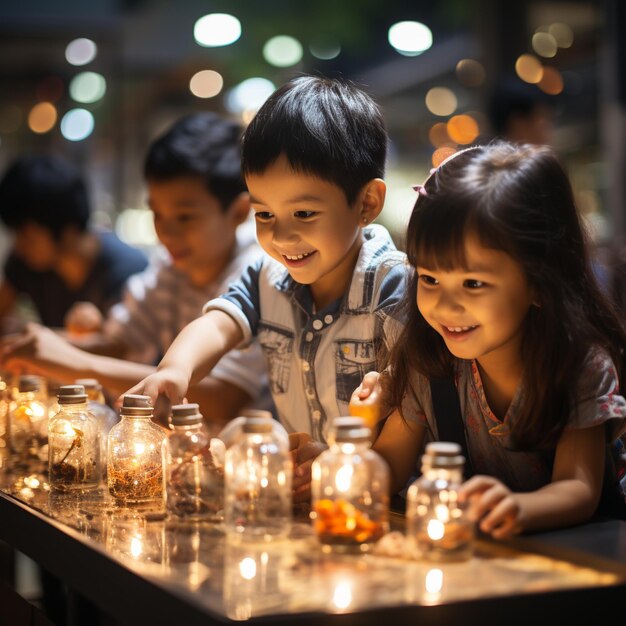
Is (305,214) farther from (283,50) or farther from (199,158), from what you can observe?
(283,50)

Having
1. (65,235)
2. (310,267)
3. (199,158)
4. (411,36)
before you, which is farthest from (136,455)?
(411,36)

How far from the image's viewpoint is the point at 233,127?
2943mm

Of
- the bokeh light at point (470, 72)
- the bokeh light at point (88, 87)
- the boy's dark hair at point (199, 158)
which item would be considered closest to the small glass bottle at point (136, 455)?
the boy's dark hair at point (199, 158)

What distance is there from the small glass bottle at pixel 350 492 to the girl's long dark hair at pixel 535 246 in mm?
299

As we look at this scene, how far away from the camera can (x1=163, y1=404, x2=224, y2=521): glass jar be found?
140 cm

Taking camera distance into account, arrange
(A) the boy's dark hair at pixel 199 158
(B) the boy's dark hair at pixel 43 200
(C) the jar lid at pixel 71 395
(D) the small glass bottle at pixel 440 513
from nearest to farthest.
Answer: (D) the small glass bottle at pixel 440 513, (C) the jar lid at pixel 71 395, (A) the boy's dark hair at pixel 199 158, (B) the boy's dark hair at pixel 43 200

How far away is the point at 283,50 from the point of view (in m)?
6.55

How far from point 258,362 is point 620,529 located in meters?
1.31

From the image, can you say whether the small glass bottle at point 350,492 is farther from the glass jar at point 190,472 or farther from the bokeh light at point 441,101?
the bokeh light at point 441,101

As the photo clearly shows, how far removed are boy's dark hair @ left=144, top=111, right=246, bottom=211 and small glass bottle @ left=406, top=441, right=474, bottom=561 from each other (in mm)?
1639

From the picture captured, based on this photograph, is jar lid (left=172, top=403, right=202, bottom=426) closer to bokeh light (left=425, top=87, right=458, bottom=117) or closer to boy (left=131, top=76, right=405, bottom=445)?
boy (left=131, top=76, right=405, bottom=445)

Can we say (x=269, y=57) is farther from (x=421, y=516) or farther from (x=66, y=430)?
(x=421, y=516)

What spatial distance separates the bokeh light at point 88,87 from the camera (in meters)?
6.45

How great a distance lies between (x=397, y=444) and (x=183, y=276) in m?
1.42
